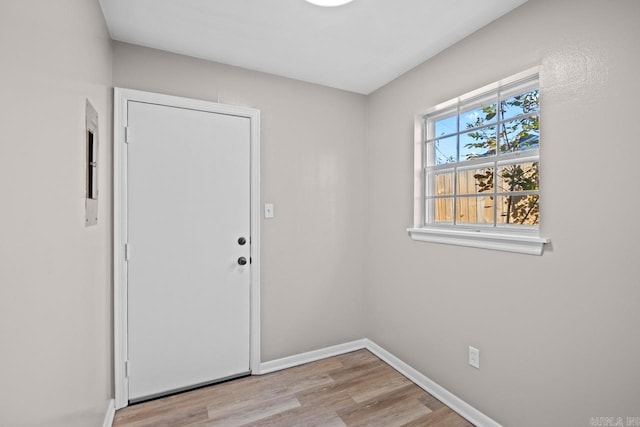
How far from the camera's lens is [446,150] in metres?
2.30

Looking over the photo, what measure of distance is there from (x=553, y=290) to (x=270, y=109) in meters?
2.24

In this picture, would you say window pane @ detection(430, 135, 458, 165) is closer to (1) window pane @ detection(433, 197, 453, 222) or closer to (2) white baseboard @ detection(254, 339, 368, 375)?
(1) window pane @ detection(433, 197, 453, 222)

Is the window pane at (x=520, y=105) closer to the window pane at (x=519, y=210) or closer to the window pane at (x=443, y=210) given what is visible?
the window pane at (x=519, y=210)

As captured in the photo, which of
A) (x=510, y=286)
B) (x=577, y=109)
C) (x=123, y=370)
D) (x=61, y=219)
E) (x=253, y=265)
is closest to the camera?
(x=61, y=219)

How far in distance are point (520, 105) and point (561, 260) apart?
2.97 ft

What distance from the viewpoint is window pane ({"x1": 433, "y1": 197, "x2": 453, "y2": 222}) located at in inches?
89.0

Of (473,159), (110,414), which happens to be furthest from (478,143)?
(110,414)

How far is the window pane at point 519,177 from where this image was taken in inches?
66.9

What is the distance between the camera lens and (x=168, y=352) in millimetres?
2150

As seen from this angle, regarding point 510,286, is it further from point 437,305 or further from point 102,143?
point 102,143

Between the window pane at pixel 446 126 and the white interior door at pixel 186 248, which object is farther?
the window pane at pixel 446 126

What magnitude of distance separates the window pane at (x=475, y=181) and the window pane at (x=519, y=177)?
0.08m

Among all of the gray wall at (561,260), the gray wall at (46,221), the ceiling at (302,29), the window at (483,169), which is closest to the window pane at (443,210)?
the window at (483,169)

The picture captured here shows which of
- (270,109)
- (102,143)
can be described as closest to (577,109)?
(270,109)
